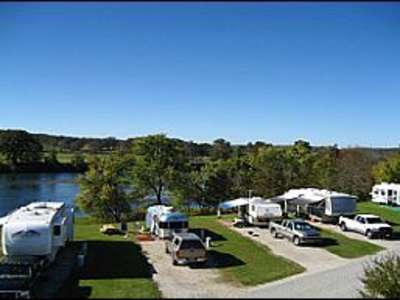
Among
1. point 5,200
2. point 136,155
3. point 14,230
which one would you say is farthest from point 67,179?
point 14,230

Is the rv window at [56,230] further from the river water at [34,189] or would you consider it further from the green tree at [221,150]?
the green tree at [221,150]

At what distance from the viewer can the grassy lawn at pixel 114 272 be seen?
18.2 m

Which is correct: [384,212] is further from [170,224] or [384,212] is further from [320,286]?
[320,286]

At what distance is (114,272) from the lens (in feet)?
70.9

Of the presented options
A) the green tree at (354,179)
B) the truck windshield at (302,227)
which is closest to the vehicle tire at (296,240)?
the truck windshield at (302,227)

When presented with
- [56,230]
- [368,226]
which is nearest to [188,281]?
[56,230]

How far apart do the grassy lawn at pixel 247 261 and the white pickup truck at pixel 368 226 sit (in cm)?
686

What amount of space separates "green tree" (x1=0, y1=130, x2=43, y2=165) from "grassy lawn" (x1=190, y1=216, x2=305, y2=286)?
7921 centimetres

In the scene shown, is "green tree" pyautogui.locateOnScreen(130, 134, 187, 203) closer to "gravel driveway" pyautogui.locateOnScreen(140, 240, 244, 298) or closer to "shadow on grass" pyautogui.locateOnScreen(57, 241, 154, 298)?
"shadow on grass" pyautogui.locateOnScreen(57, 241, 154, 298)

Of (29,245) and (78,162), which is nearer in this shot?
(29,245)

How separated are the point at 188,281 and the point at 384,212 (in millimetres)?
26890

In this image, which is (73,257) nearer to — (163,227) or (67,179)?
(163,227)

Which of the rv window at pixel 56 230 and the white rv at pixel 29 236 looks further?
the rv window at pixel 56 230

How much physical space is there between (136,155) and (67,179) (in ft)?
139
